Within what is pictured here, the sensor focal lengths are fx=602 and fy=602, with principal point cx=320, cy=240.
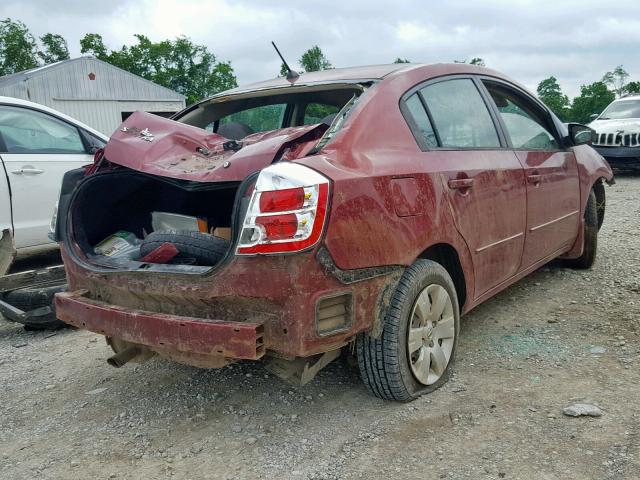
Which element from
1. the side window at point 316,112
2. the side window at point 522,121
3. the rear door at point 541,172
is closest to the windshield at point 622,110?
the rear door at point 541,172

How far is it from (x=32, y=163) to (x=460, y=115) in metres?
3.86

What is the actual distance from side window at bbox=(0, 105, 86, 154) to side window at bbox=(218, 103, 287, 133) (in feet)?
8.22

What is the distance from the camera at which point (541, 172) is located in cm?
391

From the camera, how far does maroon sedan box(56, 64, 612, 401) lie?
236cm

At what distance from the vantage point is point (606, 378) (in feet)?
10.2

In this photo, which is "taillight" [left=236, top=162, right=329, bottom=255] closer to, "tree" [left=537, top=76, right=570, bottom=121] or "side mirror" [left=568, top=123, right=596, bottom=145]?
"side mirror" [left=568, top=123, right=596, bottom=145]

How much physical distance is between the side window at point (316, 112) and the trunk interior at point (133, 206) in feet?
2.77

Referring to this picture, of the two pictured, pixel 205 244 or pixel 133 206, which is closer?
pixel 205 244

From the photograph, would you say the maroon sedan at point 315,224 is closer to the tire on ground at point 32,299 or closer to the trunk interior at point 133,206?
the trunk interior at point 133,206

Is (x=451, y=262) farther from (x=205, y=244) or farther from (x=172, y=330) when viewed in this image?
(x=172, y=330)

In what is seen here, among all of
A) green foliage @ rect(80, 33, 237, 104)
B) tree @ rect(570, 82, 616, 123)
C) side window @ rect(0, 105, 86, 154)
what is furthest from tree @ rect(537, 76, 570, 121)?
side window @ rect(0, 105, 86, 154)

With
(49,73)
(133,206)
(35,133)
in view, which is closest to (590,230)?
(133,206)

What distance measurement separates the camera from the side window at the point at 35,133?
5312mm

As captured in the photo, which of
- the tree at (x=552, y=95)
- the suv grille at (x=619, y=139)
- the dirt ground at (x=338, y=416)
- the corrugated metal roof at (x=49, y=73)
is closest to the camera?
the dirt ground at (x=338, y=416)
